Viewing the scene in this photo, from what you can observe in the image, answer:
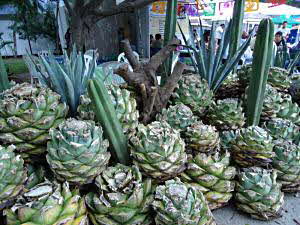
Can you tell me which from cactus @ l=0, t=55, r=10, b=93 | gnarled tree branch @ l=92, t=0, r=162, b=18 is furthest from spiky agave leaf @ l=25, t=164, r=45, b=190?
gnarled tree branch @ l=92, t=0, r=162, b=18

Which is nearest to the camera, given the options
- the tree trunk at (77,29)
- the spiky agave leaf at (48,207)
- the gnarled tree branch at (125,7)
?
the spiky agave leaf at (48,207)

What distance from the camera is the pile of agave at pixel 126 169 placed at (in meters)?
0.55

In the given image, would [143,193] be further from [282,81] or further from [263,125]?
[282,81]

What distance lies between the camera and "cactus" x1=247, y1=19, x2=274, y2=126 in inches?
36.4

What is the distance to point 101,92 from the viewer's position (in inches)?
26.0

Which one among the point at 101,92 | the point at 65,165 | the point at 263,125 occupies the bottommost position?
the point at 263,125

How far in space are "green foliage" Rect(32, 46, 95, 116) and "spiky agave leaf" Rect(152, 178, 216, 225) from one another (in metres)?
0.39

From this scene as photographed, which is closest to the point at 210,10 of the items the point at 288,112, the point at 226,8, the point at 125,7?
the point at 226,8

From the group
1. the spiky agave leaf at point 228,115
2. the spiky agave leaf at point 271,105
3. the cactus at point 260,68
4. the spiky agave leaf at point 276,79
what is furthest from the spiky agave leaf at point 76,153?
the spiky agave leaf at point 276,79

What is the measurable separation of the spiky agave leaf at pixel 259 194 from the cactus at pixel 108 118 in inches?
14.7

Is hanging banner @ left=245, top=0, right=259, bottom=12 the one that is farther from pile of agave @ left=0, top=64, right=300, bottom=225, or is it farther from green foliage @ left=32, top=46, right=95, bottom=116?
green foliage @ left=32, top=46, right=95, bottom=116

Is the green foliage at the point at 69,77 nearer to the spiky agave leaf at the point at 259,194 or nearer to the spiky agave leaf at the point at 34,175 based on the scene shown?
the spiky agave leaf at the point at 34,175

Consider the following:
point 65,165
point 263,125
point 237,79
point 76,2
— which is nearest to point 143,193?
point 65,165

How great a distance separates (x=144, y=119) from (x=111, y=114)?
240 mm
